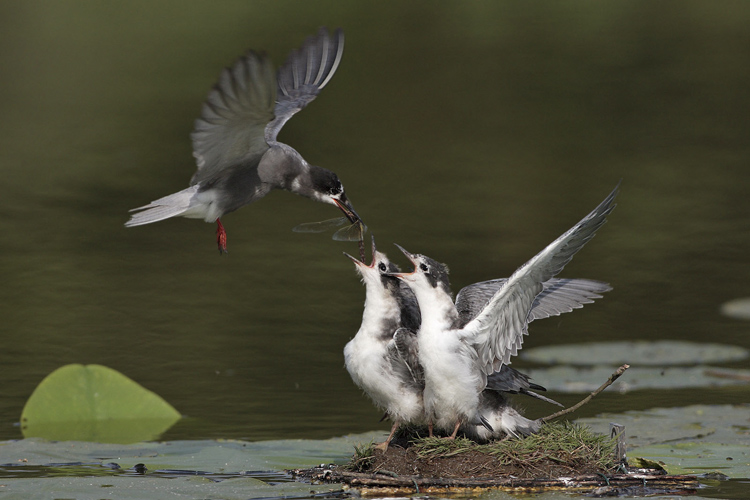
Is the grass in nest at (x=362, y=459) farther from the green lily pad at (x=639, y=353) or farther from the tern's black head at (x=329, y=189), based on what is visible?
the green lily pad at (x=639, y=353)

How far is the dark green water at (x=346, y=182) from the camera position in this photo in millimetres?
12242

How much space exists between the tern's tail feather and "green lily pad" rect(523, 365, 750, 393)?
3.78m

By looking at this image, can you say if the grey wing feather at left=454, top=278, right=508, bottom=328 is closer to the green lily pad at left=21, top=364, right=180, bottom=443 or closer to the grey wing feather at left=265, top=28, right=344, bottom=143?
the grey wing feather at left=265, top=28, right=344, bottom=143

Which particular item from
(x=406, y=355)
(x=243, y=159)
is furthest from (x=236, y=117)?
(x=406, y=355)

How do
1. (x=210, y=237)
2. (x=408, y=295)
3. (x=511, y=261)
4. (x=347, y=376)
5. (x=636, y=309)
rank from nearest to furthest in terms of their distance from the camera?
1. (x=408, y=295)
2. (x=347, y=376)
3. (x=636, y=309)
4. (x=511, y=261)
5. (x=210, y=237)

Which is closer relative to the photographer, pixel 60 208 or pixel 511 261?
pixel 511 261

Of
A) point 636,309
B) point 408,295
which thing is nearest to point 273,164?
point 408,295

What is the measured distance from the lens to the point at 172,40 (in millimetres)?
30594

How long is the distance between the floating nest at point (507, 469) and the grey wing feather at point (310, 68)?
151 inches

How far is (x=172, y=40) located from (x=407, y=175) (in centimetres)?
1258

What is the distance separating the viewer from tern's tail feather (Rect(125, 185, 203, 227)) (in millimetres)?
9305

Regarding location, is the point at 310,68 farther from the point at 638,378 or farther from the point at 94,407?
the point at 638,378

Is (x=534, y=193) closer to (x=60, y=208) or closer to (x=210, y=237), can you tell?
(x=210, y=237)

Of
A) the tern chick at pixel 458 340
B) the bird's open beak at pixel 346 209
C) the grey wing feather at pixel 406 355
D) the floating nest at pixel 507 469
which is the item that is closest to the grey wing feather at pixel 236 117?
the bird's open beak at pixel 346 209
